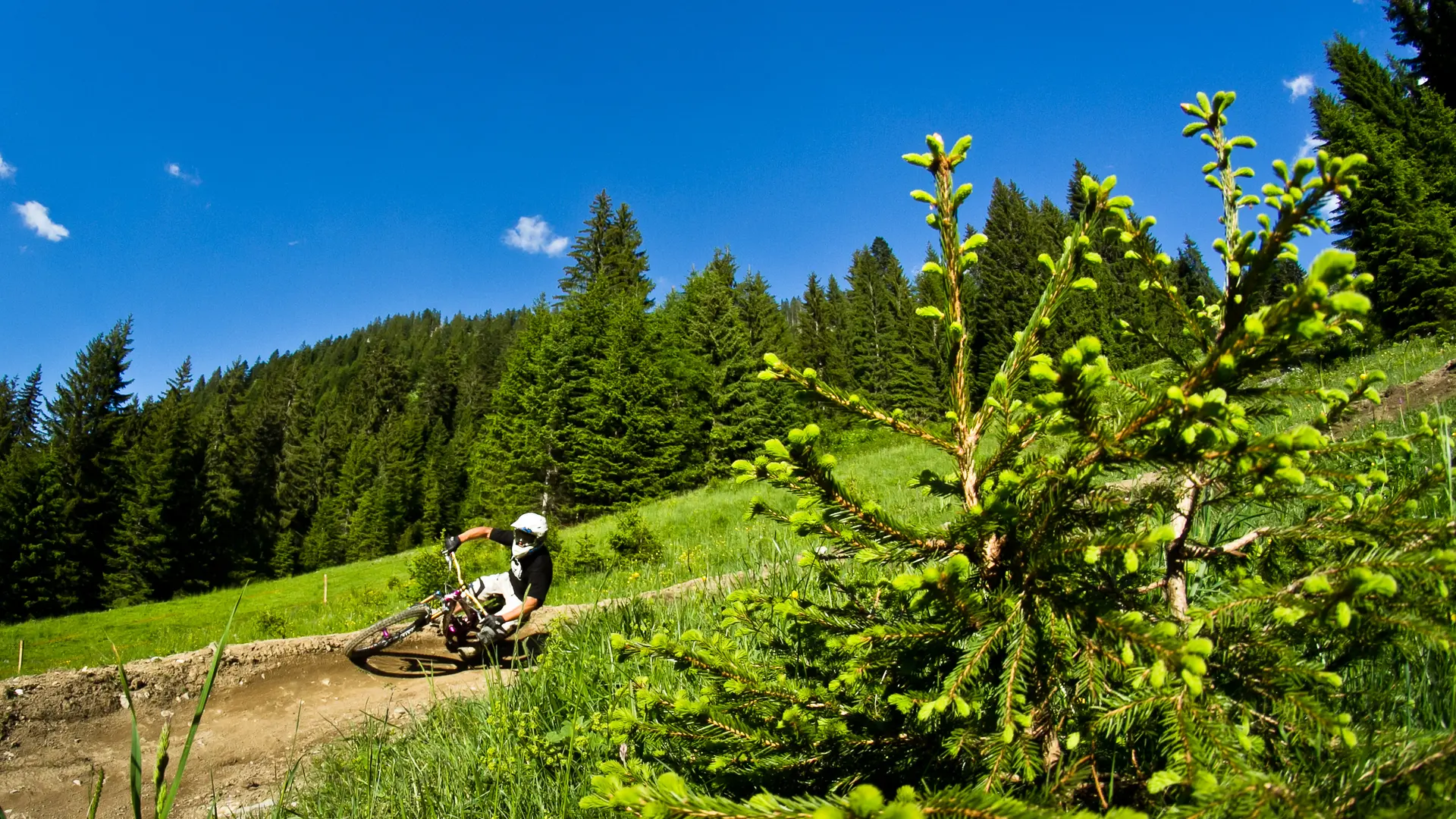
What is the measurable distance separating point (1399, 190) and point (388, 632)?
27945 mm

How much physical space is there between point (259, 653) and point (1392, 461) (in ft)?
36.6

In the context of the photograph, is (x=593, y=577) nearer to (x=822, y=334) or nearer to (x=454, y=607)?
(x=454, y=607)

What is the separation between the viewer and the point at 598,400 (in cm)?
3048

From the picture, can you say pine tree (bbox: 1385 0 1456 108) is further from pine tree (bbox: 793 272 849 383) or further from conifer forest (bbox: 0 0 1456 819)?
pine tree (bbox: 793 272 849 383)

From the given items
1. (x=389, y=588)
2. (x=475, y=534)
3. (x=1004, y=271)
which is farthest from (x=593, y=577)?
(x=1004, y=271)

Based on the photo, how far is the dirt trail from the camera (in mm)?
5156

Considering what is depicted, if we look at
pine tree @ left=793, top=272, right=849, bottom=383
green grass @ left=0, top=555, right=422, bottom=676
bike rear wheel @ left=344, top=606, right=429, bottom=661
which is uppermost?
pine tree @ left=793, top=272, right=849, bottom=383

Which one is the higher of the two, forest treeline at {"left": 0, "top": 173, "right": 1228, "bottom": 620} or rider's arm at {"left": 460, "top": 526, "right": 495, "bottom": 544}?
forest treeline at {"left": 0, "top": 173, "right": 1228, "bottom": 620}

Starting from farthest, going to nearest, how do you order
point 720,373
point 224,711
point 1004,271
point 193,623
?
point 1004,271, point 720,373, point 193,623, point 224,711

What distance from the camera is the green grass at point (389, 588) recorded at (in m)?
8.16

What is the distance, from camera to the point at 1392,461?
3.30 m

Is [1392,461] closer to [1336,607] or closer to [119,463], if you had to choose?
[1336,607]

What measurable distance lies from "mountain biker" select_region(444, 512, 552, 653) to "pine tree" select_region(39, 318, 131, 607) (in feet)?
138

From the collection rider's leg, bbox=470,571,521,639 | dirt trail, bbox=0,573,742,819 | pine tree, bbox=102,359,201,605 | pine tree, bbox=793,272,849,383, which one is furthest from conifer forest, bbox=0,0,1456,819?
pine tree, bbox=793,272,849,383
